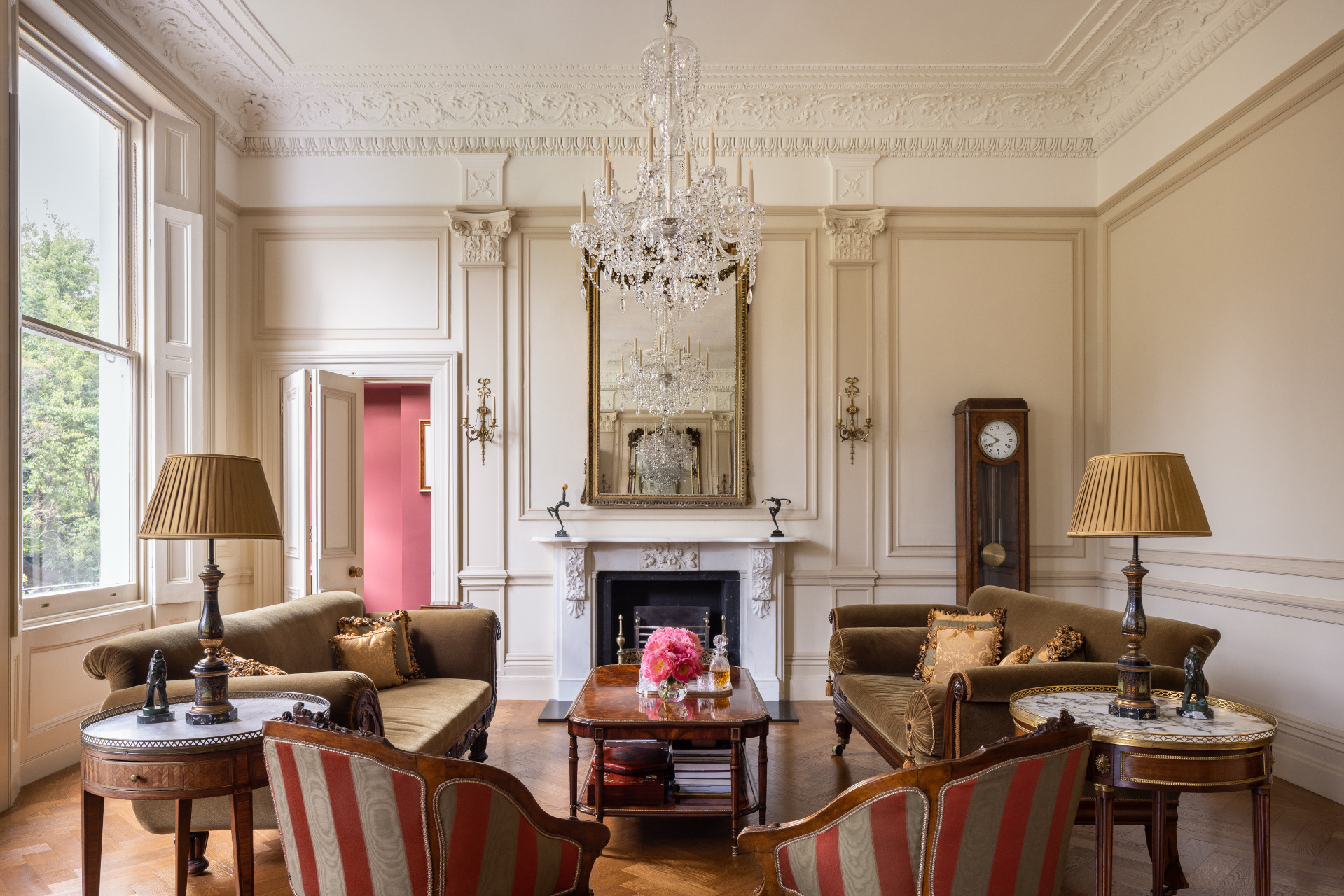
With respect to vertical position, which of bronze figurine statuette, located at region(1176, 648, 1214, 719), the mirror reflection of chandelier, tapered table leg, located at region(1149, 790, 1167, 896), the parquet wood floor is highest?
the mirror reflection of chandelier

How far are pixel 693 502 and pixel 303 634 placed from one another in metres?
2.68

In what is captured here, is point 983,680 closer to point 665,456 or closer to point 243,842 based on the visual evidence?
point 243,842

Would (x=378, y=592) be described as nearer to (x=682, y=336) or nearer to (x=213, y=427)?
(x=213, y=427)

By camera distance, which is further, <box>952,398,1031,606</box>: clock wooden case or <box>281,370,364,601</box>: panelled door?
<box>952,398,1031,606</box>: clock wooden case

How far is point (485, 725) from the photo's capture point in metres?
3.99

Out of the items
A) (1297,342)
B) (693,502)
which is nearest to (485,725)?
(693,502)

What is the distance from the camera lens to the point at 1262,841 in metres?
2.18

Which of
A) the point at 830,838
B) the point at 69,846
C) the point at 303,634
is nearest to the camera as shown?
the point at 830,838

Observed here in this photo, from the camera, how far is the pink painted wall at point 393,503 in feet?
25.5

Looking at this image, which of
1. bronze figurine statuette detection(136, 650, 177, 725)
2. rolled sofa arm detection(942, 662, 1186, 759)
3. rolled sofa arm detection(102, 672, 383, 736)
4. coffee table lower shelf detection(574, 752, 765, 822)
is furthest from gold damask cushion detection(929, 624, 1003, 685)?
bronze figurine statuette detection(136, 650, 177, 725)

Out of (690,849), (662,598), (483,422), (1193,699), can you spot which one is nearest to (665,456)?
(662,598)

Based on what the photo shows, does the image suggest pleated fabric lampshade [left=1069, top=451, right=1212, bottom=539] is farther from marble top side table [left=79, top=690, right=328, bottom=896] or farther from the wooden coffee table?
marble top side table [left=79, top=690, right=328, bottom=896]

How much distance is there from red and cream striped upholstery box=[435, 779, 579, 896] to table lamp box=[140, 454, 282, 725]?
1.16 m

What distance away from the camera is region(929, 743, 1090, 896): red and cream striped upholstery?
150 cm
